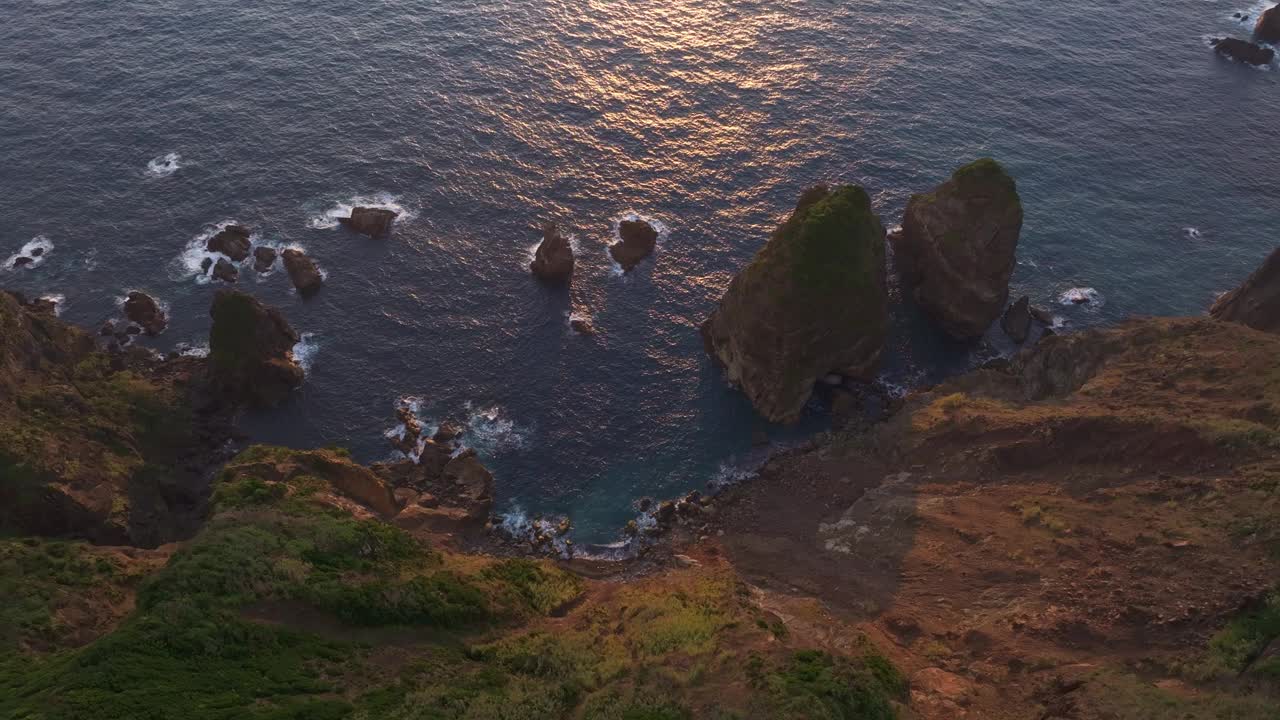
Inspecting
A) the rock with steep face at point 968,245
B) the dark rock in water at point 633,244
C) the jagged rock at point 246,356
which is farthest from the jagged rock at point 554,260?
the rock with steep face at point 968,245

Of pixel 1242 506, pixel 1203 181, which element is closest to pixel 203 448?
pixel 1242 506

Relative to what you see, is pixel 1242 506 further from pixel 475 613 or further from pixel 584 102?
pixel 584 102

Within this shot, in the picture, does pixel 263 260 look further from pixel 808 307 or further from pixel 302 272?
pixel 808 307

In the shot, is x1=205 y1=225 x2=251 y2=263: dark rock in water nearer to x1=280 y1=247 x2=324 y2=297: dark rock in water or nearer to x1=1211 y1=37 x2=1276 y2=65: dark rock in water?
x1=280 y1=247 x2=324 y2=297: dark rock in water

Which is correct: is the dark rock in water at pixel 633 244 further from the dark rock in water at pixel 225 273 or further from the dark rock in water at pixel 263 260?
the dark rock in water at pixel 225 273

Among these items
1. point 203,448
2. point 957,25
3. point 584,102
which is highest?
point 957,25

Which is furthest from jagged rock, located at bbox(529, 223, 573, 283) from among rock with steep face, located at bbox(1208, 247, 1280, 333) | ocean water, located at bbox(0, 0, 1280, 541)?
rock with steep face, located at bbox(1208, 247, 1280, 333)
